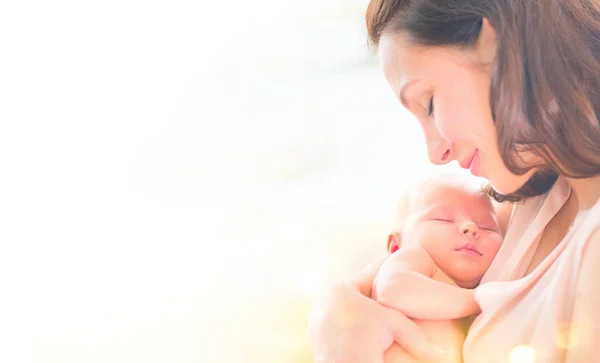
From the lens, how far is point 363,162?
1356 millimetres

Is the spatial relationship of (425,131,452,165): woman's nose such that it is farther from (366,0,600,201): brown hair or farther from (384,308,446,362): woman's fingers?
(384,308,446,362): woman's fingers

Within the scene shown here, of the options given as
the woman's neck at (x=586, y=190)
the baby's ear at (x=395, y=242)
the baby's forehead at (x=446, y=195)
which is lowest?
the woman's neck at (x=586, y=190)

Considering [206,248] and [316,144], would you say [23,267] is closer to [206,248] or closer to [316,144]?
[206,248]

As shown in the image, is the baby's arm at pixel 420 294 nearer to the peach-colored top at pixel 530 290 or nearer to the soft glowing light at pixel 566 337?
the peach-colored top at pixel 530 290

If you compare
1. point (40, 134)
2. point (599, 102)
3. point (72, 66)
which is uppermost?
point (72, 66)

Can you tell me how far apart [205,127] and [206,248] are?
35cm

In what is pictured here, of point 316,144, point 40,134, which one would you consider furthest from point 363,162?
point 40,134

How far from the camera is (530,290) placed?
2.68 feet

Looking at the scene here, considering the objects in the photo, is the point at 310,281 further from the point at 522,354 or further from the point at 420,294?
the point at 522,354

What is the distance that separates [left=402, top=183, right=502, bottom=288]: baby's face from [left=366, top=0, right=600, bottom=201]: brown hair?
0.71 ft

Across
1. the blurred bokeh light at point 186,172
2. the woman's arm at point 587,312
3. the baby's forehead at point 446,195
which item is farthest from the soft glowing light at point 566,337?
the blurred bokeh light at point 186,172

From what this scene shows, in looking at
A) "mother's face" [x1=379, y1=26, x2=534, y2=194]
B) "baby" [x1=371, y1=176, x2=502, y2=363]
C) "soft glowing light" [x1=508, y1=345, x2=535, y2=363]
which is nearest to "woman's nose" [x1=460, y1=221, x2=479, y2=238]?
"baby" [x1=371, y1=176, x2=502, y2=363]

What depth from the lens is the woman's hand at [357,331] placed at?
88 cm

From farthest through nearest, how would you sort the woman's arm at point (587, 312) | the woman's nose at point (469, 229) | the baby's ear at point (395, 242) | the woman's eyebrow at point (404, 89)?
the baby's ear at point (395, 242), the woman's nose at point (469, 229), the woman's eyebrow at point (404, 89), the woman's arm at point (587, 312)
